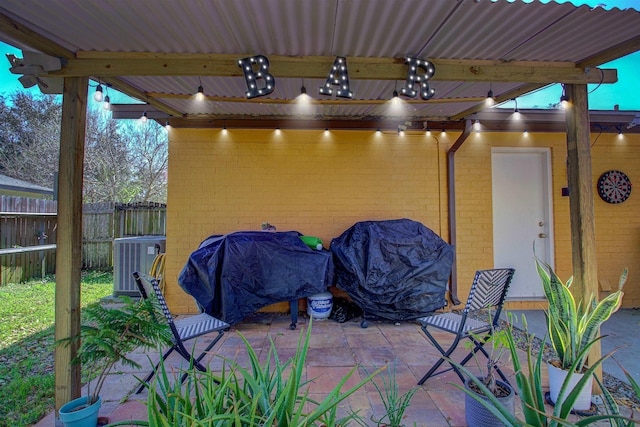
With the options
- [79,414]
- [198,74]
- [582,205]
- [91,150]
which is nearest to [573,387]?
[582,205]

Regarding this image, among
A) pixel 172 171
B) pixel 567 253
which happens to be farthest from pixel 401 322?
pixel 172 171

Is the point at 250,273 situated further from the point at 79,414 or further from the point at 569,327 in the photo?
the point at 569,327

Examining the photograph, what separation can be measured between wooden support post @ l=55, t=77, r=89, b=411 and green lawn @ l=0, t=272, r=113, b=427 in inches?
16.9

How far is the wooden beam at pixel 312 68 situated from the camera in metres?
2.56

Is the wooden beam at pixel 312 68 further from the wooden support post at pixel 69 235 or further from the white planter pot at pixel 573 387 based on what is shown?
the white planter pot at pixel 573 387

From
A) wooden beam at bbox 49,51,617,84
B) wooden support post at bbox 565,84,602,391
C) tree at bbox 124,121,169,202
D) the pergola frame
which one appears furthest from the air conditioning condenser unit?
tree at bbox 124,121,169,202

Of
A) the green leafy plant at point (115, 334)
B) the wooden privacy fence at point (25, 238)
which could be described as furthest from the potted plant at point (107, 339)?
the wooden privacy fence at point (25, 238)

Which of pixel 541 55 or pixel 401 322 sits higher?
pixel 541 55

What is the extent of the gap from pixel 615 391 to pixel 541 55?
276 cm

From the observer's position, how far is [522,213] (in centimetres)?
496

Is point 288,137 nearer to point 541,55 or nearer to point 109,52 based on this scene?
point 109,52

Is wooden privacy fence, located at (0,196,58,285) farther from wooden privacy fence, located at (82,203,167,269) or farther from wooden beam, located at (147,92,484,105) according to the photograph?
wooden beam, located at (147,92,484,105)

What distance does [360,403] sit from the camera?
7.86ft

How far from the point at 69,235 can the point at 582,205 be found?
156 inches
